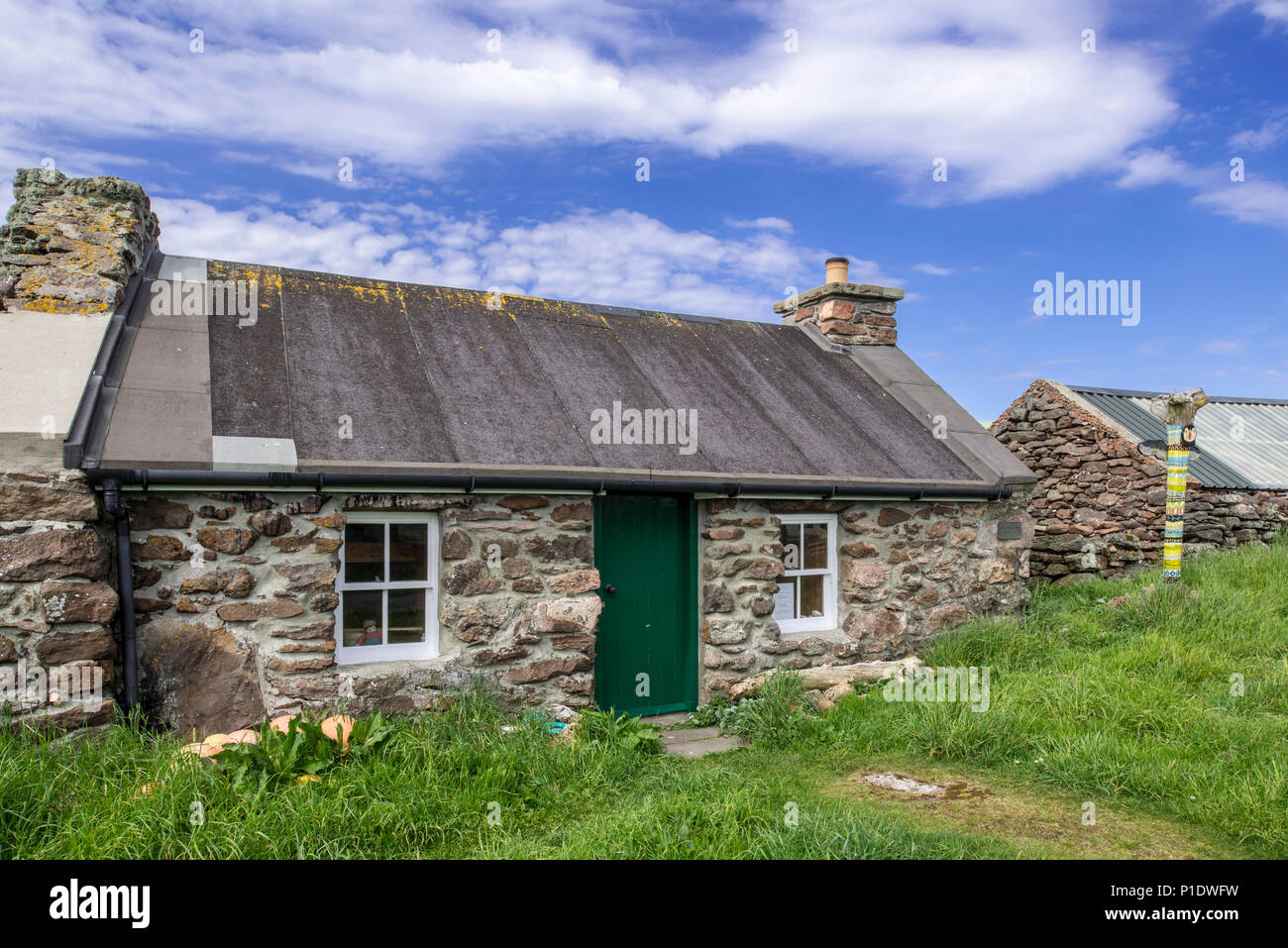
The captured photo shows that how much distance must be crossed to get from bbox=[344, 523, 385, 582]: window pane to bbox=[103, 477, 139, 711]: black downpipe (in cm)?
139

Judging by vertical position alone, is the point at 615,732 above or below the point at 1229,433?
below

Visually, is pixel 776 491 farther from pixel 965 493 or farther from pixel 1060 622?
pixel 1060 622

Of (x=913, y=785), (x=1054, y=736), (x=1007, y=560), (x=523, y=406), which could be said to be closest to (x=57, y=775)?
(x=523, y=406)

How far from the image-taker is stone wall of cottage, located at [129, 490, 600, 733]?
5.81m

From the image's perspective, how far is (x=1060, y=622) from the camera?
8.99m

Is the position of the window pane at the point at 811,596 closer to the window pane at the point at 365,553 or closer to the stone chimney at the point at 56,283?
the window pane at the point at 365,553

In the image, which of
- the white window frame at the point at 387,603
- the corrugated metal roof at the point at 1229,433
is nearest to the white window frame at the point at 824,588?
the white window frame at the point at 387,603

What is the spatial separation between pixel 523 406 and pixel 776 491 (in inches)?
93.8

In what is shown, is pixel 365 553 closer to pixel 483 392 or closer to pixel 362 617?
pixel 362 617

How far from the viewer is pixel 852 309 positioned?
11320 millimetres

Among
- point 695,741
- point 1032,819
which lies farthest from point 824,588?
point 1032,819

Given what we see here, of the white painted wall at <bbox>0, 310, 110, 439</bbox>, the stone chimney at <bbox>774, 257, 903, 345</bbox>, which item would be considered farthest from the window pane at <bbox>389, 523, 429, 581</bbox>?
the stone chimney at <bbox>774, 257, 903, 345</bbox>

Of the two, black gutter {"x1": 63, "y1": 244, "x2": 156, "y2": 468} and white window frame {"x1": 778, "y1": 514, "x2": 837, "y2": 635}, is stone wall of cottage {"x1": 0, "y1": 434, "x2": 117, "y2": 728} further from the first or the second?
white window frame {"x1": 778, "y1": 514, "x2": 837, "y2": 635}

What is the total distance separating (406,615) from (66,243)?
4091 millimetres
